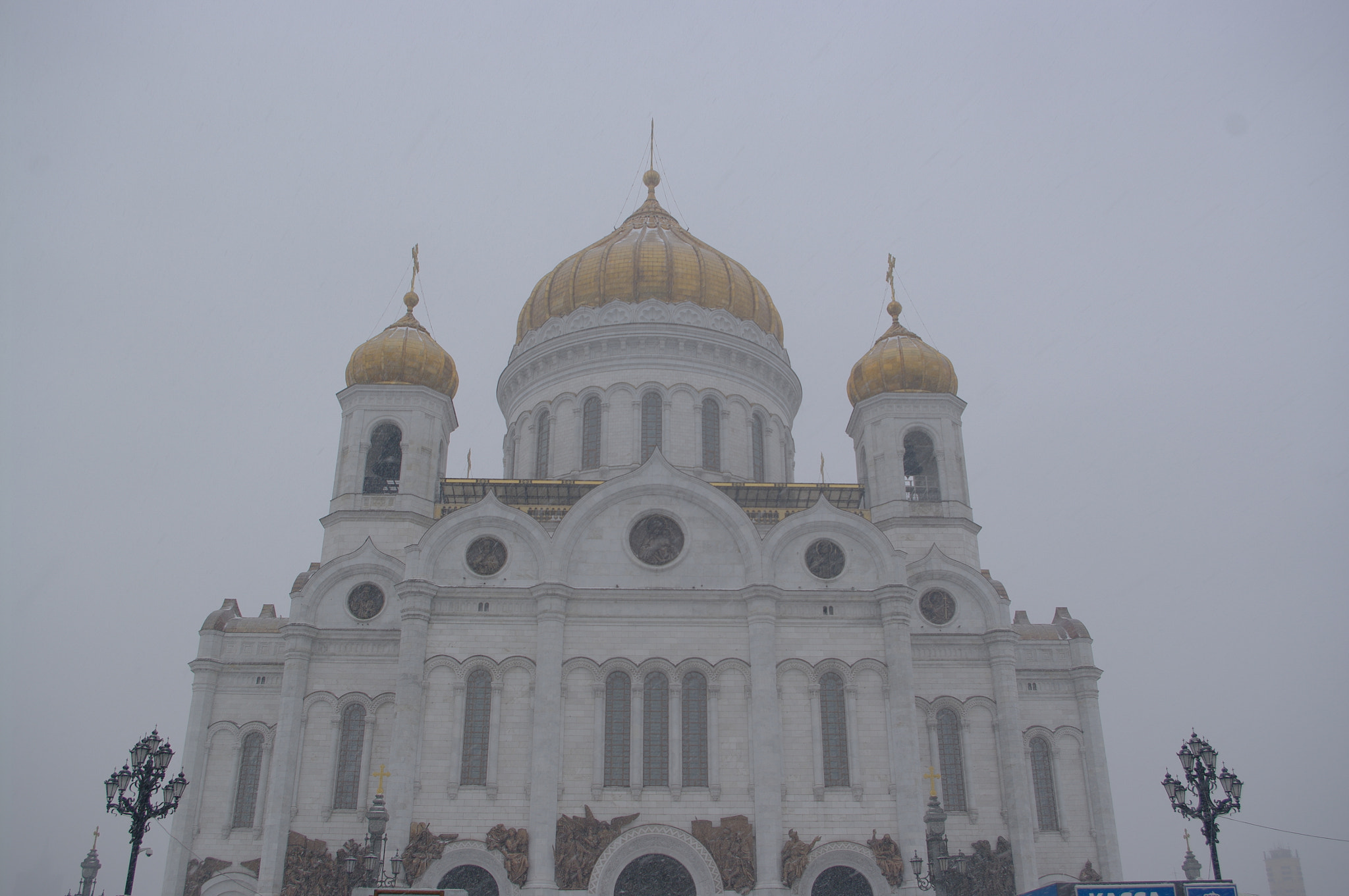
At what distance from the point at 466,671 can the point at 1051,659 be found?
1350cm

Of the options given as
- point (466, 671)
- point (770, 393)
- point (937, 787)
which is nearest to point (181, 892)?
point (466, 671)

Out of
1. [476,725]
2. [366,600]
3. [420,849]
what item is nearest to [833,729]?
[476,725]

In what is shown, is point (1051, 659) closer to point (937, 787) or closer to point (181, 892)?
point (937, 787)

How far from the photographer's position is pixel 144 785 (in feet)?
46.0

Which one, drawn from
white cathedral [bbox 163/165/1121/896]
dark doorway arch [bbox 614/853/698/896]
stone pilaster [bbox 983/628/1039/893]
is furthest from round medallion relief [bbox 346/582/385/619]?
stone pilaster [bbox 983/628/1039/893]

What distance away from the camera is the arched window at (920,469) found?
1050 inches

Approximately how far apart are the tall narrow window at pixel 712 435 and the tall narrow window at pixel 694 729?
696 cm

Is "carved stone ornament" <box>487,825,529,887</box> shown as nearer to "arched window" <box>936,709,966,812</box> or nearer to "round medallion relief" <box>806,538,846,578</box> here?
"round medallion relief" <box>806,538,846,578</box>

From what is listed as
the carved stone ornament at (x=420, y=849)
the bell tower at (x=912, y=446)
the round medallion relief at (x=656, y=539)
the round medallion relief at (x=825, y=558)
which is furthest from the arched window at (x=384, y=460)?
the bell tower at (x=912, y=446)

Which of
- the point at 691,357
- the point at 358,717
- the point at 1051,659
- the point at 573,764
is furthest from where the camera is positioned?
the point at 691,357

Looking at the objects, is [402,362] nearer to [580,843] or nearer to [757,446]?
[757,446]

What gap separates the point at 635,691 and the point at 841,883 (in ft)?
18.0

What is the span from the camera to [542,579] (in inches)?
883

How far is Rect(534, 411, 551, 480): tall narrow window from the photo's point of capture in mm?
28281
